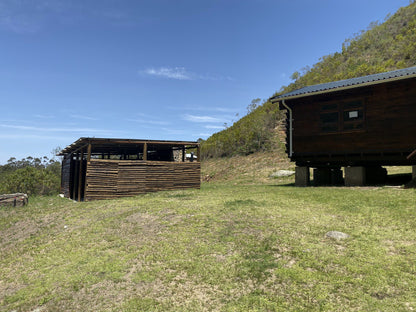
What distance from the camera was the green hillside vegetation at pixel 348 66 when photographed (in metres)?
32.2

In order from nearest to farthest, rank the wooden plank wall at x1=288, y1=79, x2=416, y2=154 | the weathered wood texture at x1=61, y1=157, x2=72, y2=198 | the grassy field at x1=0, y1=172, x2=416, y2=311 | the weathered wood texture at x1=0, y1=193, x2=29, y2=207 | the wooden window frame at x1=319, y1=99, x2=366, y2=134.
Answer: the grassy field at x1=0, y1=172, x2=416, y2=311, the wooden plank wall at x1=288, y1=79, x2=416, y2=154, the wooden window frame at x1=319, y1=99, x2=366, y2=134, the weathered wood texture at x1=0, y1=193, x2=29, y2=207, the weathered wood texture at x1=61, y1=157, x2=72, y2=198

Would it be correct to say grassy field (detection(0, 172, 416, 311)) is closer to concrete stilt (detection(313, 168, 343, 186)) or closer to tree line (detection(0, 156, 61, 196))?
concrete stilt (detection(313, 168, 343, 186))

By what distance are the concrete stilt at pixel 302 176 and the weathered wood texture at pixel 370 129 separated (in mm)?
612

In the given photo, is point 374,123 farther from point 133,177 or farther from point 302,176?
point 133,177

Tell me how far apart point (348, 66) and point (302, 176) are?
98.9 feet

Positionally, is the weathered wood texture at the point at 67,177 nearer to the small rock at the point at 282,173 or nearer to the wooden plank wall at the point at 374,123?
the small rock at the point at 282,173

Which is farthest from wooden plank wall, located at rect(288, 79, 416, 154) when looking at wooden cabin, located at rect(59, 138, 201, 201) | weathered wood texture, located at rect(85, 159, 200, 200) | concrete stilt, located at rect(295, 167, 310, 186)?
weathered wood texture, located at rect(85, 159, 200, 200)

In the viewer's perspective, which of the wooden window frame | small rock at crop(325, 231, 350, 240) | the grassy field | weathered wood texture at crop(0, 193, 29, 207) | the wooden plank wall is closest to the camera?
the grassy field

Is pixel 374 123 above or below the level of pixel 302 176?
above

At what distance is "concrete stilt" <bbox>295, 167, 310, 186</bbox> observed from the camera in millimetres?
15281

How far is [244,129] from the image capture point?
36.1 m

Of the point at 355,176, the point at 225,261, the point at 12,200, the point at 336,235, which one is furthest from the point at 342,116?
the point at 12,200

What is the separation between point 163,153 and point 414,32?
36718mm

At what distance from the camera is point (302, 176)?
15398 mm
